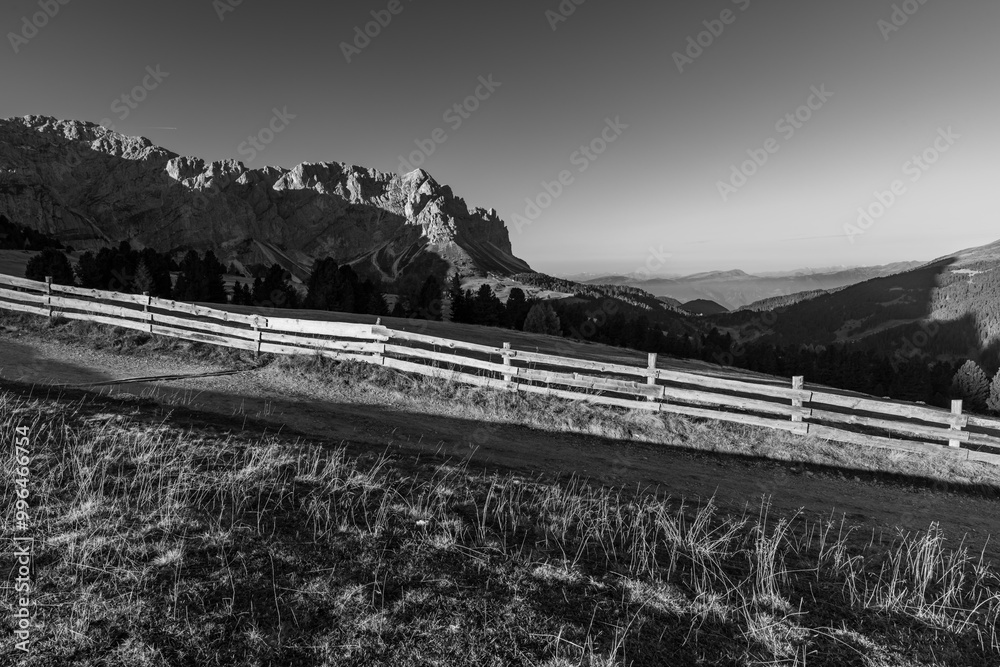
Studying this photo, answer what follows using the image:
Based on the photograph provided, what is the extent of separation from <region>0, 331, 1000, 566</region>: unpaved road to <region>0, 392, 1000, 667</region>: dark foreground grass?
289 cm

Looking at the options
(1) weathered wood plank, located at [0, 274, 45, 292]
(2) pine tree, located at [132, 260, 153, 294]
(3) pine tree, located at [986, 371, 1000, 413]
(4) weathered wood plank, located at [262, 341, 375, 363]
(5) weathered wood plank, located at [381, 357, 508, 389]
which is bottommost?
(3) pine tree, located at [986, 371, 1000, 413]

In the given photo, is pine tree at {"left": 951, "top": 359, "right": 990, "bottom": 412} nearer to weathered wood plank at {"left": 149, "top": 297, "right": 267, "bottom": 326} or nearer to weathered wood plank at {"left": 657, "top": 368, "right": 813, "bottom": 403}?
weathered wood plank at {"left": 657, "top": 368, "right": 813, "bottom": 403}

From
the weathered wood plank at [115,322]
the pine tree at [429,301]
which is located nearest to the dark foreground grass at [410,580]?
the weathered wood plank at [115,322]

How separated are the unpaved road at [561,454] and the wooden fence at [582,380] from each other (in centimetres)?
184

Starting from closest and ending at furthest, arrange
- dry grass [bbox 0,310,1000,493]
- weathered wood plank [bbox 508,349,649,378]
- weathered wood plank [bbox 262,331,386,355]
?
dry grass [bbox 0,310,1000,493], weathered wood plank [bbox 508,349,649,378], weathered wood plank [bbox 262,331,386,355]

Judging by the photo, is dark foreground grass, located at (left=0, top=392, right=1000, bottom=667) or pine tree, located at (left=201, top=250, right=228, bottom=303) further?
pine tree, located at (left=201, top=250, right=228, bottom=303)

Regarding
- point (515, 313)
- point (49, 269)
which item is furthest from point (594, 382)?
point (49, 269)

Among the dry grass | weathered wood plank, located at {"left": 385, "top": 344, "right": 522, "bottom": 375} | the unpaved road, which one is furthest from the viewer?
weathered wood plank, located at {"left": 385, "top": 344, "right": 522, "bottom": 375}

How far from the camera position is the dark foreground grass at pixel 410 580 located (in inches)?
126

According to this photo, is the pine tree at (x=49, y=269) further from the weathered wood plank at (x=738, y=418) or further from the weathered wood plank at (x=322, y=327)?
the weathered wood plank at (x=738, y=418)

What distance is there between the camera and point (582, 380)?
1456cm

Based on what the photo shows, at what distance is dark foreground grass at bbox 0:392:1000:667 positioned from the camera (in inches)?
126

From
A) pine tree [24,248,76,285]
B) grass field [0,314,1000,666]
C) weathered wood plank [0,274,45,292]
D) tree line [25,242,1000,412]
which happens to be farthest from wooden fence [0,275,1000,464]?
pine tree [24,248,76,285]

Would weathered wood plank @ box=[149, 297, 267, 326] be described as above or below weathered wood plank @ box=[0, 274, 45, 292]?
below
